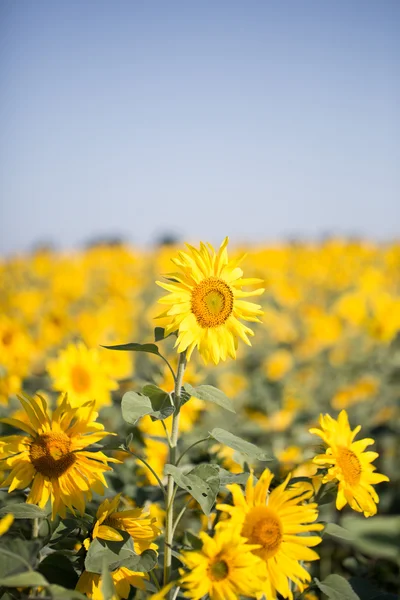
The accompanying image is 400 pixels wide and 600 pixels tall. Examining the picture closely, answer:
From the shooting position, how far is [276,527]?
116 cm

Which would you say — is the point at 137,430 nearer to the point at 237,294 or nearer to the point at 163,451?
the point at 163,451

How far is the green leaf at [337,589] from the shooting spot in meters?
1.18

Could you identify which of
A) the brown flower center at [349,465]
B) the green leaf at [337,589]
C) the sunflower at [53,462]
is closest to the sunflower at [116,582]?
the sunflower at [53,462]

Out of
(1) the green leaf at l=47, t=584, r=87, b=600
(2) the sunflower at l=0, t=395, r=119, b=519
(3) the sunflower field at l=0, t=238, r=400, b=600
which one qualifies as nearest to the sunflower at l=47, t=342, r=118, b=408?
(3) the sunflower field at l=0, t=238, r=400, b=600

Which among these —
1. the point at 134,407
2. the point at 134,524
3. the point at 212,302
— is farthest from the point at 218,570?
the point at 212,302

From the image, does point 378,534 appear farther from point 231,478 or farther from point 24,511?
point 24,511

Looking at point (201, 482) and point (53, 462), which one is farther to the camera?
point (53, 462)

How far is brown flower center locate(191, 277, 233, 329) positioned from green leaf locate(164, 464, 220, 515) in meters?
0.32

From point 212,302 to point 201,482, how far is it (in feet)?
1.30

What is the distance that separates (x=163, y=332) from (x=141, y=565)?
0.48 meters

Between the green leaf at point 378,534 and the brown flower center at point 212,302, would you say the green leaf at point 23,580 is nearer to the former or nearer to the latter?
the green leaf at point 378,534

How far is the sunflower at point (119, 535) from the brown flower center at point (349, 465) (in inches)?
17.0

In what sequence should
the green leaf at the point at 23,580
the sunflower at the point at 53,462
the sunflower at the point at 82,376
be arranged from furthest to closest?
the sunflower at the point at 82,376 → the sunflower at the point at 53,462 → the green leaf at the point at 23,580

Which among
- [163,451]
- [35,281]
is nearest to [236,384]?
[163,451]
